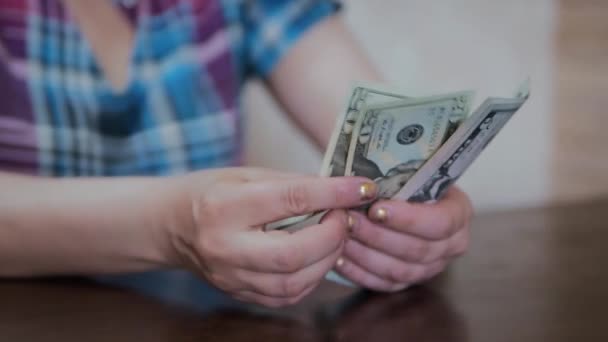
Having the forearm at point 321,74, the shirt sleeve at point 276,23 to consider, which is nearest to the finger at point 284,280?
the forearm at point 321,74

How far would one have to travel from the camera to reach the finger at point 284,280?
55 centimetres

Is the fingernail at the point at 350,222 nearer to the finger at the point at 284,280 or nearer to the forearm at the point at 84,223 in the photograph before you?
the finger at the point at 284,280

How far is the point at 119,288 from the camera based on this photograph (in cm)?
69

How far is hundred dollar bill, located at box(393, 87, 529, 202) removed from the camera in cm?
56

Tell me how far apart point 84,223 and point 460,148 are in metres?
0.33

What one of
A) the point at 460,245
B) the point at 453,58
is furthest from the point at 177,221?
the point at 453,58

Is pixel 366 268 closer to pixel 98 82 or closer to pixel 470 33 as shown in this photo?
pixel 98 82

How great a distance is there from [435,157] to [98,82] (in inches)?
17.5

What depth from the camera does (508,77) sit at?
133cm

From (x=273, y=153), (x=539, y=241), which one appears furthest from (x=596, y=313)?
(x=273, y=153)

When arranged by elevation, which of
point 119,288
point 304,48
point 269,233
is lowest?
point 119,288

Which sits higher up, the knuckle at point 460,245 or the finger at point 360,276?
the knuckle at point 460,245

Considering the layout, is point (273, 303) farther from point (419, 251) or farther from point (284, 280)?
point (419, 251)

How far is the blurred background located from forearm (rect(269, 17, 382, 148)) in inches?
12.7
